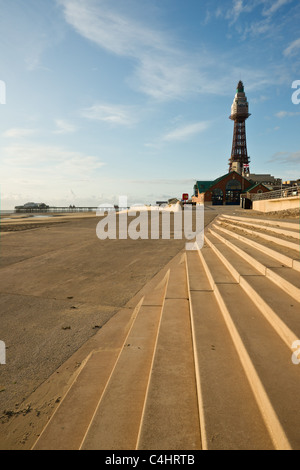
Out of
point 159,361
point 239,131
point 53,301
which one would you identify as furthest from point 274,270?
point 239,131

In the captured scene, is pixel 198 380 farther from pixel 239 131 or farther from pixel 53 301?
pixel 239 131

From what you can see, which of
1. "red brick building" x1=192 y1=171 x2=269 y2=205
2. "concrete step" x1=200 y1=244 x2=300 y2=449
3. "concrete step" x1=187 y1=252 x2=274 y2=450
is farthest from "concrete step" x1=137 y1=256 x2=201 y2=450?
"red brick building" x1=192 y1=171 x2=269 y2=205

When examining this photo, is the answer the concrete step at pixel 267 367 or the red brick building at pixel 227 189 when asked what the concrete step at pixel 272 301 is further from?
the red brick building at pixel 227 189

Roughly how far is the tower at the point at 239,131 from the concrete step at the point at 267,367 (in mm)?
95603

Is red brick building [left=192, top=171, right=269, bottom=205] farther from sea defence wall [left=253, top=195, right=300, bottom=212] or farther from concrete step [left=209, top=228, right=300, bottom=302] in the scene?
concrete step [left=209, top=228, right=300, bottom=302]

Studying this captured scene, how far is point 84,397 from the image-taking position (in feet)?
7.95

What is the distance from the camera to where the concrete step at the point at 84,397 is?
195cm

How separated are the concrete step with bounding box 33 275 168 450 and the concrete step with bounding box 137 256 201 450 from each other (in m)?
0.55

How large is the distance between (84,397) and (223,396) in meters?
1.39

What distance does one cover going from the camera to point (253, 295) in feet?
12.0

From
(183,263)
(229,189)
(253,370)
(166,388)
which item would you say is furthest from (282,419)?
(229,189)

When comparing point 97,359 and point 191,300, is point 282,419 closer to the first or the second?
point 97,359

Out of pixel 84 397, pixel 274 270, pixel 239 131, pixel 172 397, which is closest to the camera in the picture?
pixel 172 397

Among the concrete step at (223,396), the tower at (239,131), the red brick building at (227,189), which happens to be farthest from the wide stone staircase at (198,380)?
the tower at (239,131)
